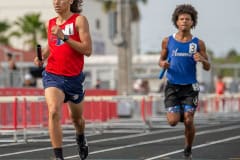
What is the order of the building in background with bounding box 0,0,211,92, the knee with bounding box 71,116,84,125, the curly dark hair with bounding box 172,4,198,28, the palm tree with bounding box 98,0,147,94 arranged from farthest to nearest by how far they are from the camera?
the building in background with bounding box 0,0,211,92, the palm tree with bounding box 98,0,147,94, the curly dark hair with bounding box 172,4,198,28, the knee with bounding box 71,116,84,125

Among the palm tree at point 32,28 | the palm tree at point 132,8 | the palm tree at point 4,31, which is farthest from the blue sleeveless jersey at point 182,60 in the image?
the palm tree at point 132,8

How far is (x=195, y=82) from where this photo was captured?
13180mm

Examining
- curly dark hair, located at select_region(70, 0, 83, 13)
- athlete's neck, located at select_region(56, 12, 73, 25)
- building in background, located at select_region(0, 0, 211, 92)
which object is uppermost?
curly dark hair, located at select_region(70, 0, 83, 13)

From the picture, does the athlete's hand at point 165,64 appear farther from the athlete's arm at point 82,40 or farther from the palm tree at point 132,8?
the palm tree at point 132,8

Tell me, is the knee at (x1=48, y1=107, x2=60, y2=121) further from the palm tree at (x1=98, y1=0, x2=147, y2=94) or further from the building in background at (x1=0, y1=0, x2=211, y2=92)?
the palm tree at (x1=98, y1=0, x2=147, y2=94)

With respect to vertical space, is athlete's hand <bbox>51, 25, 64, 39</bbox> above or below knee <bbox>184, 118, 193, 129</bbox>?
above

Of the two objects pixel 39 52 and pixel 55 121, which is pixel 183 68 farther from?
pixel 55 121

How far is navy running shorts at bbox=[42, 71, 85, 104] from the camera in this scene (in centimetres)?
1141

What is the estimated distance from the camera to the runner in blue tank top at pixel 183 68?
13016mm

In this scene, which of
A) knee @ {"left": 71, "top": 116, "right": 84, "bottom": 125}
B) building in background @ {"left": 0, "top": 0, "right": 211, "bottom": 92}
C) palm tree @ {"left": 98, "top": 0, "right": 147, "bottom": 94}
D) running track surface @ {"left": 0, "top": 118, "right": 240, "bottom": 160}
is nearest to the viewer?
knee @ {"left": 71, "top": 116, "right": 84, "bottom": 125}

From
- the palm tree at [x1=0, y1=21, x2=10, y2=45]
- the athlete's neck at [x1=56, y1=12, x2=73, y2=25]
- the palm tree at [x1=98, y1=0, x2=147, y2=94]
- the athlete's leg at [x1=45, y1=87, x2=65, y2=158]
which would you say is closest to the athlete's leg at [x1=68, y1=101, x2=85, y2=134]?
the athlete's leg at [x1=45, y1=87, x2=65, y2=158]

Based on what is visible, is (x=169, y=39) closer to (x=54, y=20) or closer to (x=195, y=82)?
(x=195, y=82)

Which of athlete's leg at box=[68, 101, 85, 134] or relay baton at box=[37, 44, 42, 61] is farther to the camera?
athlete's leg at box=[68, 101, 85, 134]

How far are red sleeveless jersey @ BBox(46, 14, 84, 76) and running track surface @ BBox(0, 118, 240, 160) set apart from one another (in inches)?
88.8
